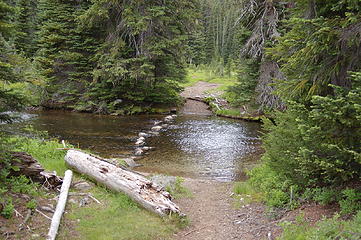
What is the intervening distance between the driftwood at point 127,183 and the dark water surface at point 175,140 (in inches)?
120

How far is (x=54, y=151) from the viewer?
982cm

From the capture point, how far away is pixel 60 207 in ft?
19.4

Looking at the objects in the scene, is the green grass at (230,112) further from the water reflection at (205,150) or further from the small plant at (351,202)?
the small plant at (351,202)

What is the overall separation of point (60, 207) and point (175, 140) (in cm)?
949

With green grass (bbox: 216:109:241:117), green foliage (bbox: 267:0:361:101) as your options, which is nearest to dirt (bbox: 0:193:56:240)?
green foliage (bbox: 267:0:361:101)

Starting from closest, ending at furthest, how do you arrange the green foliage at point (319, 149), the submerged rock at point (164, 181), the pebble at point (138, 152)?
the green foliage at point (319, 149) → the submerged rock at point (164, 181) → the pebble at point (138, 152)

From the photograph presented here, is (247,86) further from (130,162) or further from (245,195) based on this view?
(245,195)

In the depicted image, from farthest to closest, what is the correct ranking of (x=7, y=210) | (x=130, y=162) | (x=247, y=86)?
(x=247, y=86) < (x=130, y=162) < (x=7, y=210)

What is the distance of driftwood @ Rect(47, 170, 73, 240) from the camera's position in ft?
16.7

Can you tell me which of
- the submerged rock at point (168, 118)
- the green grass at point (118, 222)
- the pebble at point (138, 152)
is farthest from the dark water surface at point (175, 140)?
the green grass at point (118, 222)

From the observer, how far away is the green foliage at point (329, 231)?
160 inches

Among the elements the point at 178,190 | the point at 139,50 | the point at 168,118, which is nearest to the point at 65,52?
the point at 139,50

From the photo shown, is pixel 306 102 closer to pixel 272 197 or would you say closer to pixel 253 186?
pixel 272 197

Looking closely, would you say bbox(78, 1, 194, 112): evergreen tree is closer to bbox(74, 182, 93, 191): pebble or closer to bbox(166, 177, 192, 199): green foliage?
bbox(166, 177, 192, 199): green foliage
